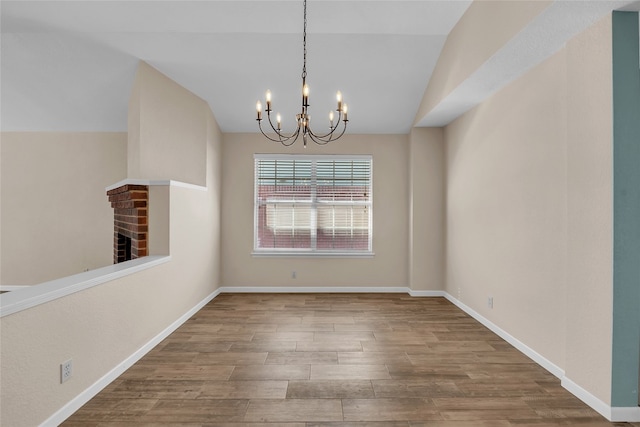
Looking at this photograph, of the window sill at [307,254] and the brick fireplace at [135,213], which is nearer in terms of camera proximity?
the brick fireplace at [135,213]

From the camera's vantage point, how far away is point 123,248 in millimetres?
4250

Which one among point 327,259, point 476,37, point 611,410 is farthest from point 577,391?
point 327,259

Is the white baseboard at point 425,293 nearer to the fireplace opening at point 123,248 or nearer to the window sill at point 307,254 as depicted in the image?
the window sill at point 307,254

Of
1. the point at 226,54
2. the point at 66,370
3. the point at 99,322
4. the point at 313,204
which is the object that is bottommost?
the point at 66,370

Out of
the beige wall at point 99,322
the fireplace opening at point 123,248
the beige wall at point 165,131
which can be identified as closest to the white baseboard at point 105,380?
the beige wall at point 99,322

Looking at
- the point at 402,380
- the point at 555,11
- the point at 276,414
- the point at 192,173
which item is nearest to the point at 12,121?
the point at 192,173

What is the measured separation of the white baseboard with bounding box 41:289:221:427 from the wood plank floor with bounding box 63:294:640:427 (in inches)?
2.0

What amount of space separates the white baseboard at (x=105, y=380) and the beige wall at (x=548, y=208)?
128 inches

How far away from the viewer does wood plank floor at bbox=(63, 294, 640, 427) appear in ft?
7.25

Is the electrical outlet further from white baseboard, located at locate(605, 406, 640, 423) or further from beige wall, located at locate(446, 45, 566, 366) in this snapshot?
beige wall, located at locate(446, 45, 566, 366)

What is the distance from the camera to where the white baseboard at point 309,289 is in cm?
558

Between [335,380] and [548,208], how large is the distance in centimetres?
218

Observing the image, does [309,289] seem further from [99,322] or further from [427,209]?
→ [99,322]

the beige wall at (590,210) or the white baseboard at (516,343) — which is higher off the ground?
the beige wall at (590,210)
